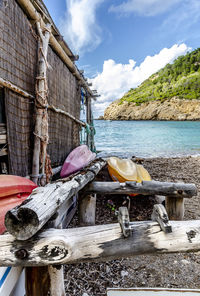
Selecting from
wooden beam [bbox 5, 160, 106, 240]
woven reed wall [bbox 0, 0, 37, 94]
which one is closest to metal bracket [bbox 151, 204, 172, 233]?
wooden beam [bbox 5, 160, 106, 240]

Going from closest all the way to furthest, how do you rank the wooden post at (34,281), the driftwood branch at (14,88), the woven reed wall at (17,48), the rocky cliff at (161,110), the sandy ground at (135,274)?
the wooden post at (34,281) < the sandy ground at (135,274) < the driftwood branch at (14,88) < the woven reed wall at (17,48) < the rocky cliff at (161,110)

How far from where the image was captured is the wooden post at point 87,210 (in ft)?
11.8

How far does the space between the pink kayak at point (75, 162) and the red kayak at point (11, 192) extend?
232 centimetres

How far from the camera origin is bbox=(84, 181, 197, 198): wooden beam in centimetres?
351

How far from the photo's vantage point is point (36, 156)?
3.34 meters

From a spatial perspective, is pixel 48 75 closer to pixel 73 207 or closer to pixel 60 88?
pixel 60 88

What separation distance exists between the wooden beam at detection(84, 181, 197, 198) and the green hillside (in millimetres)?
81924

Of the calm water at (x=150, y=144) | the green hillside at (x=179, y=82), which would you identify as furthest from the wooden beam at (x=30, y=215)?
the green hillside at (x=179, y=82)

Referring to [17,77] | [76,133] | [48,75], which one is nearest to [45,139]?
[17,77]

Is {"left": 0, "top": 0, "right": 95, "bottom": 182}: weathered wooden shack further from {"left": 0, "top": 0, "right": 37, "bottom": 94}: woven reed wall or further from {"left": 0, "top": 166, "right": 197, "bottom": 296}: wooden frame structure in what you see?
{"left": 0, "top": 166, "right": 197, "bottom": 296}: wooden frame structure

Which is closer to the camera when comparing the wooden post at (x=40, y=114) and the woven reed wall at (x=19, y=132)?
the woven reed wall at (x=19, y=132)

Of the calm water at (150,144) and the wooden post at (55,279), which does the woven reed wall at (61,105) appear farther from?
the calm water at (150,144)

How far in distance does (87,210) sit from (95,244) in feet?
7.26

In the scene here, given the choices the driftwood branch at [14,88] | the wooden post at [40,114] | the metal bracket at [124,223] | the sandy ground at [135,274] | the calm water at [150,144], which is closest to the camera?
the metal bracket at [124,223]
